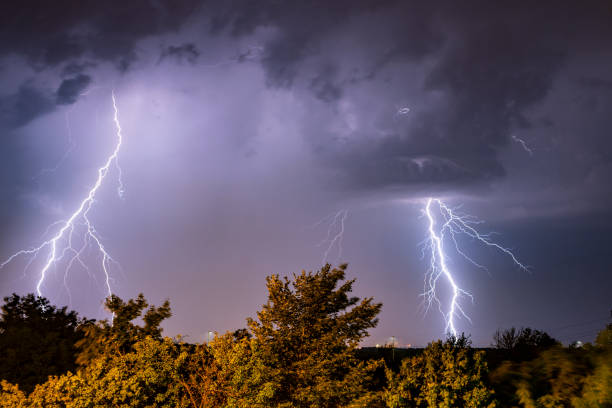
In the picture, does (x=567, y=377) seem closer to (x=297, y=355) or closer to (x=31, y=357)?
(x=297, y=355)

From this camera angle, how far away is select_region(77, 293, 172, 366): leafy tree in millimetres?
15378

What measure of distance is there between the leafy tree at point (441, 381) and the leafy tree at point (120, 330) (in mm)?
8045

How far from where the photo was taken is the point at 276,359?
45.6ft

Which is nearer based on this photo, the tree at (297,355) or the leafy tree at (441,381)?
the leafy tree at (441,381)

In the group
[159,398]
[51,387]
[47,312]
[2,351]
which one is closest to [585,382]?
[159,398]

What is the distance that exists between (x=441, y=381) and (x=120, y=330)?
977 centimetres

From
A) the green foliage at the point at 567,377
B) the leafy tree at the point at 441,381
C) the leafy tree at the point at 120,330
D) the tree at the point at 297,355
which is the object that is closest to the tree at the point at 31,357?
the leafy tree at the point at 120,330

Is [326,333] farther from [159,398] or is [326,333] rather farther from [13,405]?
[13,405]

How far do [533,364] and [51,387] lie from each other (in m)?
10.8

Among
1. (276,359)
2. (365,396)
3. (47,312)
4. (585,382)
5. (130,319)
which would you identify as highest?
(47,312)

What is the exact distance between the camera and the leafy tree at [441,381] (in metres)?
9.03

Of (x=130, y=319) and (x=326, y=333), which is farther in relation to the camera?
(x=130, y=319)

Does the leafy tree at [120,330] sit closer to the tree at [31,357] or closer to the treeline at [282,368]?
the treeline at [282,368]

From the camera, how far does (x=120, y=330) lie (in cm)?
1554
